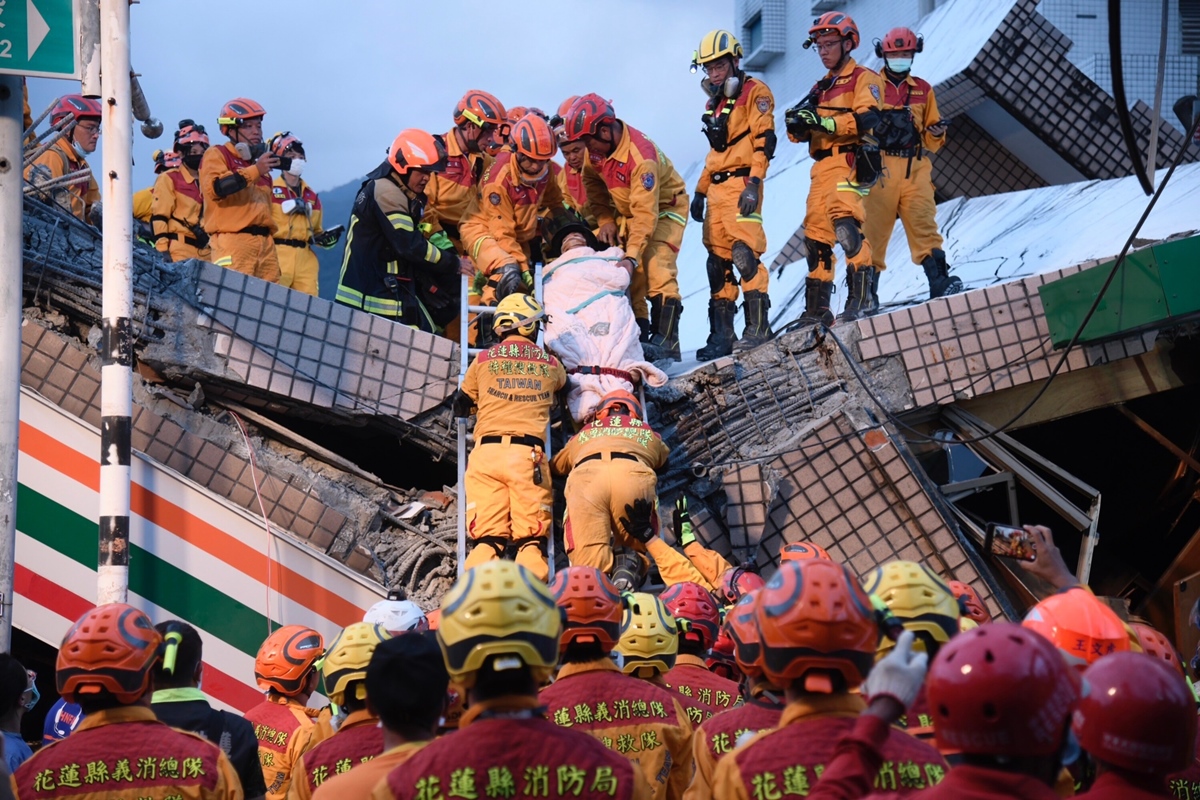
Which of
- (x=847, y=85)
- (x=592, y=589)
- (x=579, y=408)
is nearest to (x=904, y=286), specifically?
(x=847, y=85)

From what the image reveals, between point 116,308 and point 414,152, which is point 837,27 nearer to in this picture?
point 414,152

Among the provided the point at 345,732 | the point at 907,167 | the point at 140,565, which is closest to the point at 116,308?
the point at 140,565

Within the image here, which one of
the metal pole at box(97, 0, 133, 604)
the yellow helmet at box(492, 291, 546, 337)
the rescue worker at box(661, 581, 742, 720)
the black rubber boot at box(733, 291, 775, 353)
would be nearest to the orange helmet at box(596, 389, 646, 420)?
the yellow helmet at box(492, 291, 546, 337)

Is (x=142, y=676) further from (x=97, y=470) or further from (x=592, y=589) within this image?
(x=97, y=470)

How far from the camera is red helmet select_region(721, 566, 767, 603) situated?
7.22m

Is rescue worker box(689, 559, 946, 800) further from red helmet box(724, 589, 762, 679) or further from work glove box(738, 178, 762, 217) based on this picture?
work glove box(738, 178, 762, 217)

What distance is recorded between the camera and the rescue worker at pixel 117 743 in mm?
3588

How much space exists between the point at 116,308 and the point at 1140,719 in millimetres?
5223

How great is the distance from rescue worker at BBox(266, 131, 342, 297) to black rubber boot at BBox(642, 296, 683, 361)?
3.35 meters

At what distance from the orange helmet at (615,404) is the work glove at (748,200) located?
2.07 meters

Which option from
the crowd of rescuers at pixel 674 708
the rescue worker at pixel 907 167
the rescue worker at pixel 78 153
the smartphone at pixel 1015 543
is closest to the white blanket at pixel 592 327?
the rescue worker at pixel 907 167

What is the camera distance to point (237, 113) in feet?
36.7

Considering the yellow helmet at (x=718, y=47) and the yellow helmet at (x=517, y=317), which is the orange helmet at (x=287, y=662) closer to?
the yellow helmet at (x=517, y=317)

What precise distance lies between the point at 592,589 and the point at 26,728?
6080mm
